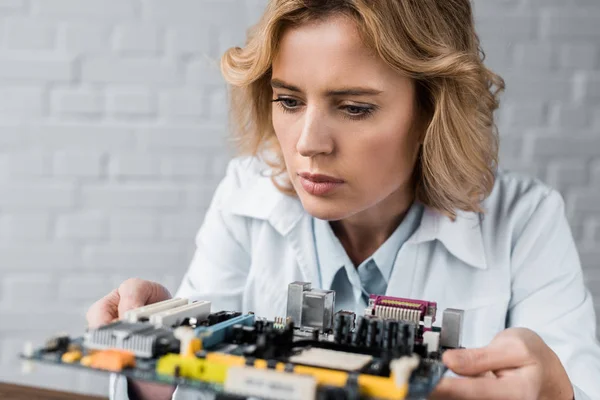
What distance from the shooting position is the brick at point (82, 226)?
2055mm

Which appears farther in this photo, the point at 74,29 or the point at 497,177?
the point at 74,29

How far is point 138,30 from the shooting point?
→ 1987 millimetres

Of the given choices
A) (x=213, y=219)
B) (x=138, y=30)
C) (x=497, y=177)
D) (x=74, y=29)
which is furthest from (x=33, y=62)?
(x=497, y=177)

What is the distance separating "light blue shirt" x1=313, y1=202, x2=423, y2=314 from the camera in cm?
137

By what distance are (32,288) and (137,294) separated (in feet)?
3.76

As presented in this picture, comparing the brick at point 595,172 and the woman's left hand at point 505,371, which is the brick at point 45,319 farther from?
the brick at point 595,172

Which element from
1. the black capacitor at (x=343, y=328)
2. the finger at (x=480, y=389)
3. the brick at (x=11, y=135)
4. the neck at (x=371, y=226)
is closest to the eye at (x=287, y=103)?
the neck at (x=371, y=226)

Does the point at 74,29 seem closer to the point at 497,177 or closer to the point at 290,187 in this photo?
the point at 290,187

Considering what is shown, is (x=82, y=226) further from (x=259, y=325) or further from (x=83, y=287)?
(x=259, y=325)

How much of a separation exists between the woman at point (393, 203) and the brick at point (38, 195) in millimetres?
693

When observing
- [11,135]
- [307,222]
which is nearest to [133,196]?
[11,135]

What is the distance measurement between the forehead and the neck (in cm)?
35

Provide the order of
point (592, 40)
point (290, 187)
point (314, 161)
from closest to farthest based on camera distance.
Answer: point (314, 161) < point (290, 187) < point (592, 40)

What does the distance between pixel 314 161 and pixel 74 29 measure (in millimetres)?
1240
